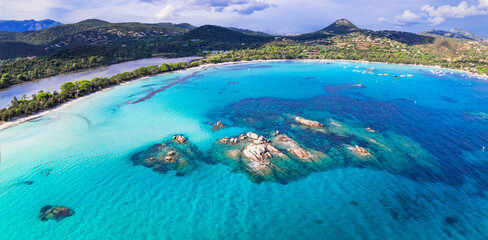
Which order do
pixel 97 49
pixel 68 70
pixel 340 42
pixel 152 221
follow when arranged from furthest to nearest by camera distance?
pixel 340 42 < pixel 97 49 < pixel 68 70 < pixel 152 221

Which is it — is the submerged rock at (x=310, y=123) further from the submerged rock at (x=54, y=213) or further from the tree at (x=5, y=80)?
the tree at (x=5, y=80)

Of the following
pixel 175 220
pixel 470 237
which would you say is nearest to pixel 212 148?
pixel 175 220

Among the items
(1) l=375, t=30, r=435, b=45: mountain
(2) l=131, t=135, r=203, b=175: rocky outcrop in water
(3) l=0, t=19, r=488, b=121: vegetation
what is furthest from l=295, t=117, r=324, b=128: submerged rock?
(1) l=375, t=30, r=435, b=45: mountain

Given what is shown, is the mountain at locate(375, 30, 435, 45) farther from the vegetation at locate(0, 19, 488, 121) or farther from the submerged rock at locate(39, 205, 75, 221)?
the submerged rock at locate(39, 205, 75, 221)

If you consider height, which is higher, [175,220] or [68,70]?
[68,70]

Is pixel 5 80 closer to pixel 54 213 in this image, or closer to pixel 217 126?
pixel 54 213

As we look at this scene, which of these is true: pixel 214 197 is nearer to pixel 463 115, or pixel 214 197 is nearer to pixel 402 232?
pixel 402 232
